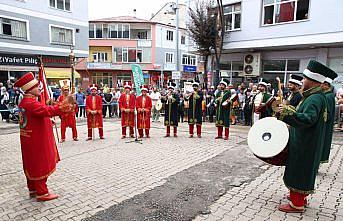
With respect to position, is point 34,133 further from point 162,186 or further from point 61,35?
point 61,35

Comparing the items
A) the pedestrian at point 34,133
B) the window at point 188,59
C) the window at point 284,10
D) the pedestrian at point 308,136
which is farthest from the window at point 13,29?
the window at point 188,59

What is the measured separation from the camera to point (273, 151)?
140 inches

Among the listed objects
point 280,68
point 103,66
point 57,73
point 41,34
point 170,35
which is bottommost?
point 57,73

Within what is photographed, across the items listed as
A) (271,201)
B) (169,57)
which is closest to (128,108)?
(271,201)

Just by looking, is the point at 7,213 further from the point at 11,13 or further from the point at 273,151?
the point at 11,13

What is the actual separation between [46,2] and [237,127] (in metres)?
18.2

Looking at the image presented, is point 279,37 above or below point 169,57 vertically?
below

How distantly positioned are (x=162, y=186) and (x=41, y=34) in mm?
19886

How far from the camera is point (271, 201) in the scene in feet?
13.4

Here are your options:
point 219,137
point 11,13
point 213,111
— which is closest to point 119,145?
point 219,137

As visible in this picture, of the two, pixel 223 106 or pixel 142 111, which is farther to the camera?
pixel 142 111

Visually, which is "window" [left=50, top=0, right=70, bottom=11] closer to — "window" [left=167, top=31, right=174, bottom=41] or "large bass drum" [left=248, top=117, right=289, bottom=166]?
"window" [left=167, top=31, right=174, bottom=41]

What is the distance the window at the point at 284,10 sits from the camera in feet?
43.0

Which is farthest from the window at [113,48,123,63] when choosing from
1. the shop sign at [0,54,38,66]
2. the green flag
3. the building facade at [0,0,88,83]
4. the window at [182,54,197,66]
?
the green flag
